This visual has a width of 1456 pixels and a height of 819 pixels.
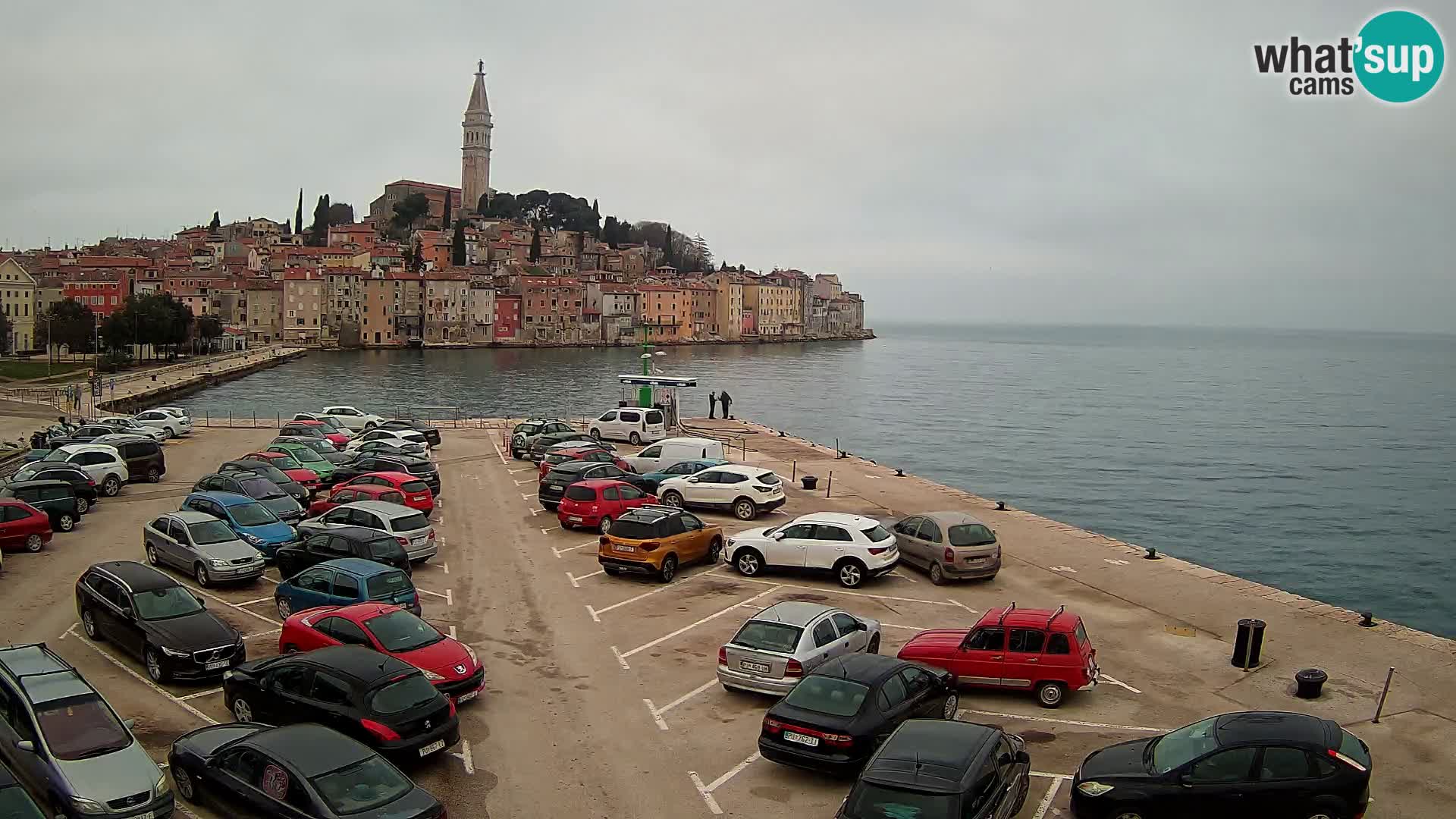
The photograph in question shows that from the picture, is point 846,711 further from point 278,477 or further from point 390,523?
point 278,477

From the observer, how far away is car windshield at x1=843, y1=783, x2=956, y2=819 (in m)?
7.69

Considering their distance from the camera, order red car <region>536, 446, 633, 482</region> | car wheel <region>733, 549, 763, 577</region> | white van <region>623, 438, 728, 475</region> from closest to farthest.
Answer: car wheel <region>733, 549, 763, 577</region>, red car <region>536, 446, 633, 482</region>, white van <region>623, 438, 728, 475</region>

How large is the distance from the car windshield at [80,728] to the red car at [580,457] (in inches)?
706

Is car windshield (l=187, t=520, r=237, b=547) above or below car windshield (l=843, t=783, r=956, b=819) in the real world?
below

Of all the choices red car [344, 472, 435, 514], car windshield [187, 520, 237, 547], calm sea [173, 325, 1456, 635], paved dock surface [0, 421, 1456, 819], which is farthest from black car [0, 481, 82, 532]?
calm sea [173, 325, 1456, 635]

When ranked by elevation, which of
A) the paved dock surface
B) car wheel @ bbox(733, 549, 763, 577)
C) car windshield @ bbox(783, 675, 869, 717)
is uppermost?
car windshield @ bbox(783, 675, 869, 717)

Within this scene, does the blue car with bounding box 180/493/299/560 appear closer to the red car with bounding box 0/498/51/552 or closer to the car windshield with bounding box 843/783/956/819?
the red car with bounding box 0/498/51/552

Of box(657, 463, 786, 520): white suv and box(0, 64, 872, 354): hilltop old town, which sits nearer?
box(657, 463, 786, 520): white suv

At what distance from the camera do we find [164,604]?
13281mm

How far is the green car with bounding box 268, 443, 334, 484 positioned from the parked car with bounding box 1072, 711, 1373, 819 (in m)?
22.5

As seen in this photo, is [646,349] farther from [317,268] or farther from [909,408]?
[317,268]

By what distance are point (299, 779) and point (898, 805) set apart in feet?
15.0

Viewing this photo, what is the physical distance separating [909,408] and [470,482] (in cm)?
6022

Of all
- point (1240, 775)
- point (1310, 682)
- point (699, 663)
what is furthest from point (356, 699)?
point (1310, 682)
